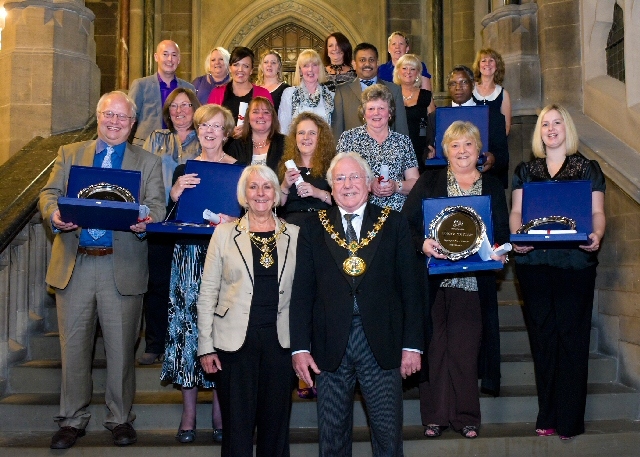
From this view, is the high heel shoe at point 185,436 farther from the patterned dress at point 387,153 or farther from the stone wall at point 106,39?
the stone wall at point 106,39

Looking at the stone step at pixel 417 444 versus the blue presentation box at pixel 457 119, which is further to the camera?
the blue presentation box at pixel 457 119

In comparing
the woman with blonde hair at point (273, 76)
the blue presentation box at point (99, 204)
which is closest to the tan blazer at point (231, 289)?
the blue presentation box at point (99, 204)

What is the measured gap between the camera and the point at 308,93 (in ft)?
20.7

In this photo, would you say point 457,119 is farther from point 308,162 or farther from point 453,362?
point 453,362

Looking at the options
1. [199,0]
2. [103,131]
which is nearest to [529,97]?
[103,131]

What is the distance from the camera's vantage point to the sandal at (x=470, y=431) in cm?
479

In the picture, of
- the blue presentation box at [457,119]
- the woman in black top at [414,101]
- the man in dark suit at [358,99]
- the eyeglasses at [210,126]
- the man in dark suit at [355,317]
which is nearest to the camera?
the man in dark suit at [355,317]

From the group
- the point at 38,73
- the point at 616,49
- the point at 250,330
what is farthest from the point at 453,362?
the point at 616,49

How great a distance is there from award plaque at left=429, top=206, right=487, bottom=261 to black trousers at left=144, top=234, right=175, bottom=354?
1.88 m

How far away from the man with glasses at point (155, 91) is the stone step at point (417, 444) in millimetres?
2545

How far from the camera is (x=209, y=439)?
483cm

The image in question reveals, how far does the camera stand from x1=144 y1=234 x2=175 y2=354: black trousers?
209 inches

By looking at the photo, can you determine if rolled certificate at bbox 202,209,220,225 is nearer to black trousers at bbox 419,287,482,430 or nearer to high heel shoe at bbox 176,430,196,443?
high heel shoe at bbox 176,430,196,443

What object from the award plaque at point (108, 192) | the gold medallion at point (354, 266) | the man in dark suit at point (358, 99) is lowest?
the gold medallion at point (354, 266)
